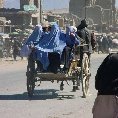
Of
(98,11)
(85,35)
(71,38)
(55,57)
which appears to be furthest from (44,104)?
(98,11)

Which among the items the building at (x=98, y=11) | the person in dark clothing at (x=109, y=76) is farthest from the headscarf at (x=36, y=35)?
the building at (x=98, y=11)

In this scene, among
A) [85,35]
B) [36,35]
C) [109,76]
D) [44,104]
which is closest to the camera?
[109,76]

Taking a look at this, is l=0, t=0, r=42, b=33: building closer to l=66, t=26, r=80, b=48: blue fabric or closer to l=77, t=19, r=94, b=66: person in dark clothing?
l=77, t=19, r=94, b=66: person in dark clothing

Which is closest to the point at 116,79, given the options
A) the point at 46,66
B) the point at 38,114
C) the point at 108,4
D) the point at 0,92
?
the point at 38,114

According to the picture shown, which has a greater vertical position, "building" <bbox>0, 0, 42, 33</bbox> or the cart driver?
the cart driver

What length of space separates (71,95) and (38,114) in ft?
10.0

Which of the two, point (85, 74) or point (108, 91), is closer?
point (108, 91)

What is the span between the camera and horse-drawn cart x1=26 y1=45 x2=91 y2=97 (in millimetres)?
12180

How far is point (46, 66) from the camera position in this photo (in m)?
12.1

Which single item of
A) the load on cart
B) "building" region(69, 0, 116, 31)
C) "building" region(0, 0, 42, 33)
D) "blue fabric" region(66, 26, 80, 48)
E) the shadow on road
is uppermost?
"blue fabric" region(66, 26, 80, 48)

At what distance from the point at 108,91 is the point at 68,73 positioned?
706 cm

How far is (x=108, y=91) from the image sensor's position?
5043 mm

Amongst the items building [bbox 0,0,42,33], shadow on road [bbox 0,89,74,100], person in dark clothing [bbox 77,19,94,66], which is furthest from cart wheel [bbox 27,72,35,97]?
building [bbox 0,0,42,33]

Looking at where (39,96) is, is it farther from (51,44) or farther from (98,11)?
(98,11)
